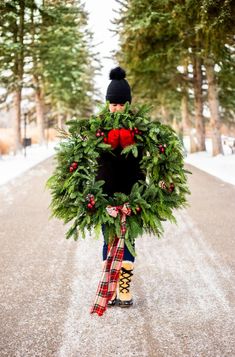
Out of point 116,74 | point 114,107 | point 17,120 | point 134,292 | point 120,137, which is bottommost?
point 134,292

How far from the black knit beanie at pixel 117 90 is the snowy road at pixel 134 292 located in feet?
6.34

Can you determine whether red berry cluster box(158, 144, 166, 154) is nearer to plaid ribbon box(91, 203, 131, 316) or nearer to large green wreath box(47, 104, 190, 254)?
large green wreath box(47, 104, 190, 254)

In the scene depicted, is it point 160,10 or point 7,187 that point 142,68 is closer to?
point 160,10

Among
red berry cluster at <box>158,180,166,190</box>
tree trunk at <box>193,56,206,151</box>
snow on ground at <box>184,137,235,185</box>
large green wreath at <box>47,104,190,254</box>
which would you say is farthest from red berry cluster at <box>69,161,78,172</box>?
tree trunk at <box>193,56,206,151</box>

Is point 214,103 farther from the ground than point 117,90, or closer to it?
farther from the ground

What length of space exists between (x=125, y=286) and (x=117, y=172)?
43.3 inches

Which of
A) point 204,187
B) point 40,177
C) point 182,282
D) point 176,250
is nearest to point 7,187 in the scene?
point 40,177

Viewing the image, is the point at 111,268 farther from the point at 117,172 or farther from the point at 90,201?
the point at 117,172

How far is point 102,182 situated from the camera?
4254 mm

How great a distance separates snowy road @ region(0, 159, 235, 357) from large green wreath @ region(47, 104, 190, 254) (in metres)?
0.71

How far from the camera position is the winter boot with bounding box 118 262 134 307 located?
Result: 4496 millimetres

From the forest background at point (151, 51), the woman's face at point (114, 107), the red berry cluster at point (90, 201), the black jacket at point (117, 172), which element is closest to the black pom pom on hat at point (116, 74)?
the woman's face at point (114, 107)

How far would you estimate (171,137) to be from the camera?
4.49 metres

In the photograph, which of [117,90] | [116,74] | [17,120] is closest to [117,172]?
[117,90]
